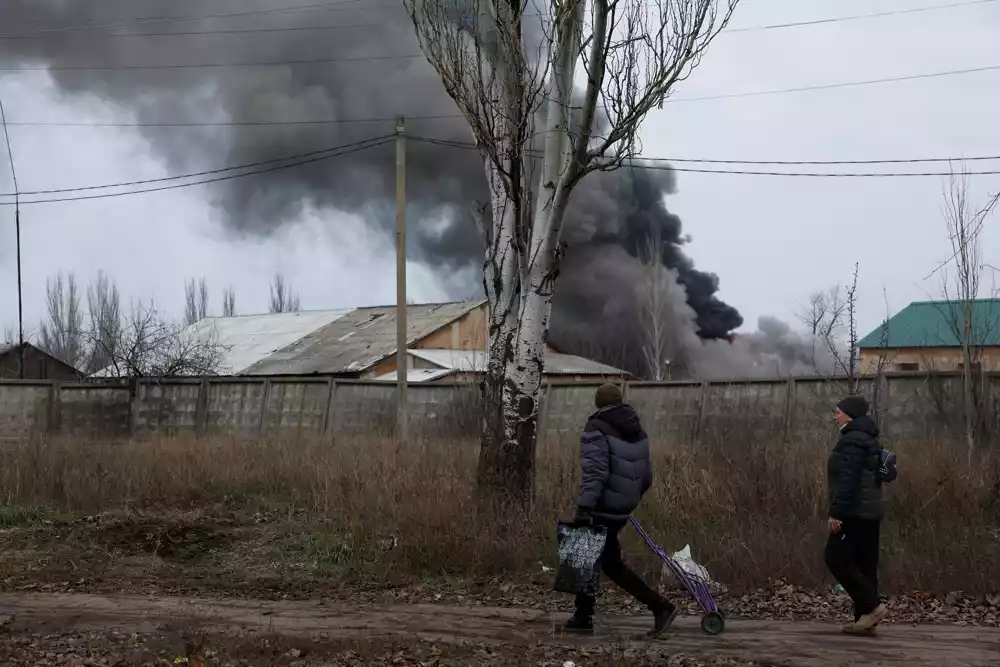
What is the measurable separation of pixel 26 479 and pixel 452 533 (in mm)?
5905

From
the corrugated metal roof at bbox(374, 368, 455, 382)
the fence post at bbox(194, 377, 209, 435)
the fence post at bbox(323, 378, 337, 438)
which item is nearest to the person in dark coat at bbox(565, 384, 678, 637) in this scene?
the fence post at bbox(323, 378, 337, 438)

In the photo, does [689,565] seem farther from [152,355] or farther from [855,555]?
[152,355]

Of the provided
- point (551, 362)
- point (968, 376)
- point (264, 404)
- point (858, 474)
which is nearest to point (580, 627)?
point (858, 474)

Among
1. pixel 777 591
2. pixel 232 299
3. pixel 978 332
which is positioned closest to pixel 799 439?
pixel 777 591

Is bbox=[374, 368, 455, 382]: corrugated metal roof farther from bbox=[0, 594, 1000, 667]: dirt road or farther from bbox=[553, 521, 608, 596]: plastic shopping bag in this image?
bbox=[553, 521, 608, 596]: plastic shopping bag

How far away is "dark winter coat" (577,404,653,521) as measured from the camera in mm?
6090

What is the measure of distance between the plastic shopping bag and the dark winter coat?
0.48ft

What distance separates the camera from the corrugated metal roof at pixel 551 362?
2897 cm

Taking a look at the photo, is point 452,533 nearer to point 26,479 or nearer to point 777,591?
point 777,591

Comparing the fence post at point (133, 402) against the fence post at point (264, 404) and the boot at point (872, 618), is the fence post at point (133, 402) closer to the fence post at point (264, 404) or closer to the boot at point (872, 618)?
the fence post at point (264, 404)

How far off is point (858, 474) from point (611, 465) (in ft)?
5.55

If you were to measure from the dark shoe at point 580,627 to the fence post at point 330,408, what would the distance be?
15.3m

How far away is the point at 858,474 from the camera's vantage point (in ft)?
20.9

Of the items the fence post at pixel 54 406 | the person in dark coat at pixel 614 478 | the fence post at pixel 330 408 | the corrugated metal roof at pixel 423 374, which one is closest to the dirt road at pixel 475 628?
the person in dark coat at pixel 614 478
